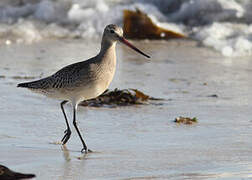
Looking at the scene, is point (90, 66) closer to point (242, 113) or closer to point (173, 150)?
point (173, 150)

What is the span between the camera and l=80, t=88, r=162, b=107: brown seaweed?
745 centimetres

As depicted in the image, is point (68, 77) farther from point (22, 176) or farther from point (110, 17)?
point (110, 17)

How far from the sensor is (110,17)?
13016mm

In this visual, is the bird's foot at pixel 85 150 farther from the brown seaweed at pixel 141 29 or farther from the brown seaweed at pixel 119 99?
the brown seaweed at pixel 141 29

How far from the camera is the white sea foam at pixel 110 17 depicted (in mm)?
11898

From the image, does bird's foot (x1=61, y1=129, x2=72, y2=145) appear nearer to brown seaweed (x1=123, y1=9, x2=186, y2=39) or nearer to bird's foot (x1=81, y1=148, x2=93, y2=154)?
bird's foot (x1=81, y1=148, x2=93, y2=154)

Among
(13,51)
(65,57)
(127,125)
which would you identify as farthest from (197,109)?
(13,51)

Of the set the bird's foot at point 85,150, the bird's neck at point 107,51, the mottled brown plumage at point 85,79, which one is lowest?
the bird's foot at point 85,150

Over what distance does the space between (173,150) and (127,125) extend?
1.02m

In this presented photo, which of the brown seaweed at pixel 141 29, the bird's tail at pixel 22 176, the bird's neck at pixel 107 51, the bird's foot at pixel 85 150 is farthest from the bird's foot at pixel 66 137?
the brown seaweed at pixel 141 29

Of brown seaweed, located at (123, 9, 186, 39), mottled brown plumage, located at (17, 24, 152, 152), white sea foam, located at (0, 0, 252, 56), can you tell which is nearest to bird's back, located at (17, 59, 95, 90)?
mottled brown plumage, located at (17, 24, 152, 152)

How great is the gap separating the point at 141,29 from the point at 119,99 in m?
4.70

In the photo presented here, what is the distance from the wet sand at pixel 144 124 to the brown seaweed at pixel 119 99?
19 centimetres

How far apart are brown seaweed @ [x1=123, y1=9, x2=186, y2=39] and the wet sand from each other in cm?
152
